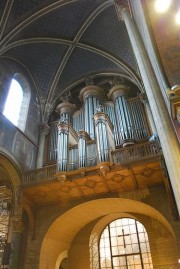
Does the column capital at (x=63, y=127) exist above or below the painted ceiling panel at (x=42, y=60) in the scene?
below

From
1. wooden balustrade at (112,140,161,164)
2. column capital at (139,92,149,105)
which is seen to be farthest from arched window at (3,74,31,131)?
column capital at (139,92,149,105)

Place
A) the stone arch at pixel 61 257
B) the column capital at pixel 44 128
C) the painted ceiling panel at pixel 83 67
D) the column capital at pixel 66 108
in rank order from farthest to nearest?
1. the painted ceiling panel at pixel 83 67
2. the column capital at pixel 66 108
3. the column capital at pixel 44 128
4. the stone arch at pixel 61 257

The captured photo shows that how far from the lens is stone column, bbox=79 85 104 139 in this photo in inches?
512

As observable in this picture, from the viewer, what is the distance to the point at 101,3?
12.4m

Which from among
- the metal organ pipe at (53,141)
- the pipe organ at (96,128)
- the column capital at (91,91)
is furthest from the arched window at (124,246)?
the column capital at (91,91)

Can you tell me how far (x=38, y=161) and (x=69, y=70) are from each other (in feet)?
20.2

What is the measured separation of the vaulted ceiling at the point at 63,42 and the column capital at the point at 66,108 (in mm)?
870

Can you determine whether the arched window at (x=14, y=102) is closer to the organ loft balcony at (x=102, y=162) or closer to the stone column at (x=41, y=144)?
the stone column at (x=41, y=144)

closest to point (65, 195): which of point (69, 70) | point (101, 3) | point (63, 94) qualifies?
point (63, 94)

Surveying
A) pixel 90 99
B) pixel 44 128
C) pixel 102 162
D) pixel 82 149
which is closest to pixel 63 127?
pixel 82 149

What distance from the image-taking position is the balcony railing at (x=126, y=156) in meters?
9.15

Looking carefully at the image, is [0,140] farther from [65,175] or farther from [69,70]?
[69,70]

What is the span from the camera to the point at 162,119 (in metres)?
5.03

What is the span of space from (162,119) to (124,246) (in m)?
8.71
